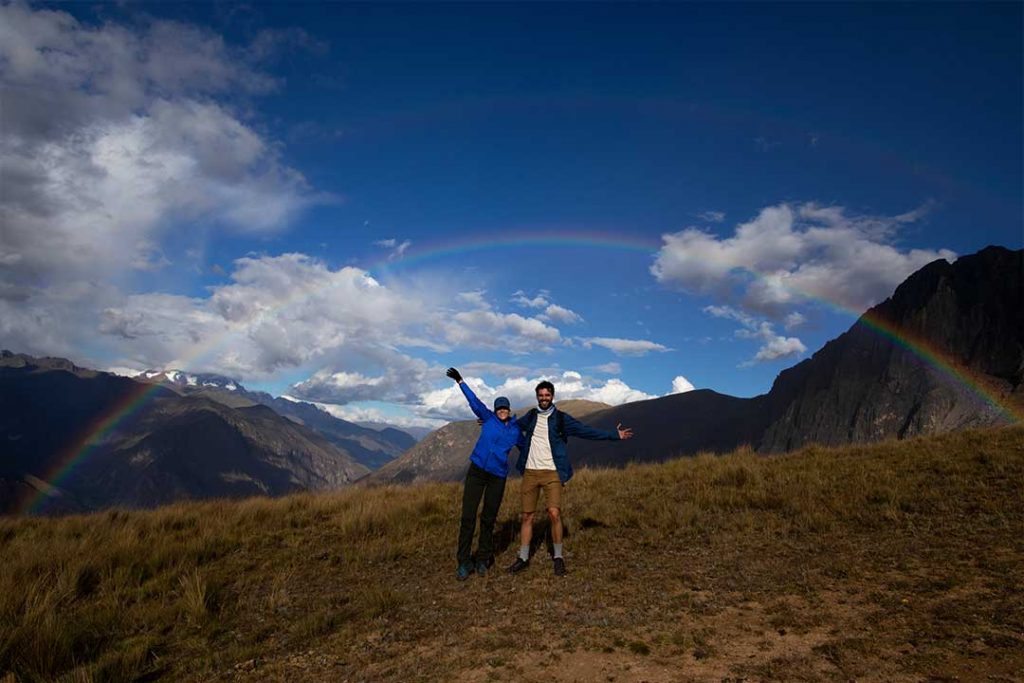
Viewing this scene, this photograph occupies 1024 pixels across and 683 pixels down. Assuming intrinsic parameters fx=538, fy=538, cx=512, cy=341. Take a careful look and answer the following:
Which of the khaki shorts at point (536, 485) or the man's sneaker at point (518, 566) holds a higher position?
the khaki shorts at point (536, 485)

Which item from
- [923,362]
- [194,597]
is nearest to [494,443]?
[194,597]

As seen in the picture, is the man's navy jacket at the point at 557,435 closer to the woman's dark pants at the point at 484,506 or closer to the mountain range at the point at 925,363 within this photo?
the woman's dark pants at the point at 484,506

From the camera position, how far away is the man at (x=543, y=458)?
26.6 ft

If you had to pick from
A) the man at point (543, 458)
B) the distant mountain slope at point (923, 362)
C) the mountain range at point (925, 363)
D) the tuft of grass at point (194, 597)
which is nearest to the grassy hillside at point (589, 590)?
the tuft of grass at point (194, 597)

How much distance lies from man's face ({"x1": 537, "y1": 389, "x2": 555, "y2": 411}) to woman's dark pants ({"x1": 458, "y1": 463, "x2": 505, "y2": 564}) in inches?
51.5

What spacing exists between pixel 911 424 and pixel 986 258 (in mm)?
53531

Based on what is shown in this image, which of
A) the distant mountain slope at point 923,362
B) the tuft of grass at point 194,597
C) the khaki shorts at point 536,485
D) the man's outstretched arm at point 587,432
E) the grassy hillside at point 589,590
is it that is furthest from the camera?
the distant mountain slope at point 923,362

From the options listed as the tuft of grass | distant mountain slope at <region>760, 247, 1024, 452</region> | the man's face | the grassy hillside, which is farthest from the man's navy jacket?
distant mountain slope at <region>760, 247, 1024, 452</region>

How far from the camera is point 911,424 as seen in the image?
97.9 meters

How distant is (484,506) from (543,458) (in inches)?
46.0

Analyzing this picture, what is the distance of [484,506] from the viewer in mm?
8289

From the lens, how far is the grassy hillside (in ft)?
16.7

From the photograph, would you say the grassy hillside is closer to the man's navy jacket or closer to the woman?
the woman

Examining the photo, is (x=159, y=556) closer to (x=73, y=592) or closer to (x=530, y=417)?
(x=73, y=592)
